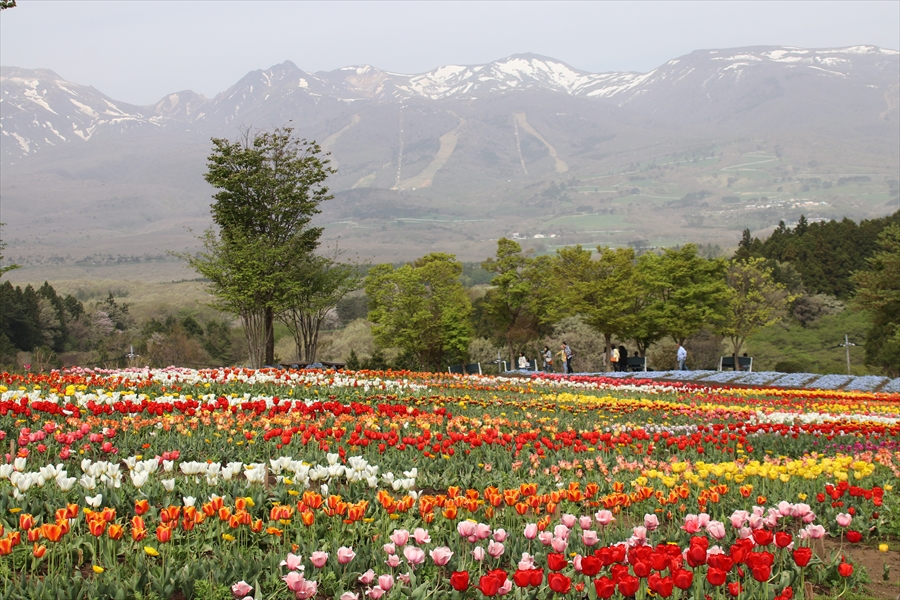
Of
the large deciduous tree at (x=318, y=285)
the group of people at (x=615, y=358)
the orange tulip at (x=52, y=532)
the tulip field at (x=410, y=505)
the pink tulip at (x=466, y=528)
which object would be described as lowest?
the group of people at (x=615, y=358)

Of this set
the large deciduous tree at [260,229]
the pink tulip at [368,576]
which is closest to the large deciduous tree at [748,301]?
the large deciduous tree at [260,229]

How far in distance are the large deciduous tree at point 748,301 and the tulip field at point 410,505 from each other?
53.1 meters

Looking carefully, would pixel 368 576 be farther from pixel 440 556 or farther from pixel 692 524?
pixel 692 524

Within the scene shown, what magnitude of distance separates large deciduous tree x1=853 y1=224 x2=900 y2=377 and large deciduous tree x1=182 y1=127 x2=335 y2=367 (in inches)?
1306

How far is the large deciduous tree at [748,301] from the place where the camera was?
63.9 metres

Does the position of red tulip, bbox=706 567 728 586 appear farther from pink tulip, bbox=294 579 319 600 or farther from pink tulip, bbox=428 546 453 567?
pink tulip, bbox=294 579 319 600

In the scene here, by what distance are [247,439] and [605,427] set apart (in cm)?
576

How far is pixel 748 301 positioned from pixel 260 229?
44.6m

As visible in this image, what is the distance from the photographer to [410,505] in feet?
19.5

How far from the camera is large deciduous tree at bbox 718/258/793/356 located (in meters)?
63.9

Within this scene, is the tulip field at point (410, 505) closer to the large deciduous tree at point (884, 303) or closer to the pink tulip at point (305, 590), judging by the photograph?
the pink tulip at point (305, 590)

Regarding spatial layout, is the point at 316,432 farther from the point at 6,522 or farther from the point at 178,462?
the point at 6,522

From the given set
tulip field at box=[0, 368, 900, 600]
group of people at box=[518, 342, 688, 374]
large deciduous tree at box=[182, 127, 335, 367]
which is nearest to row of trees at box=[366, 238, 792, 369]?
group of people at box=[518, 342, 688, 374]

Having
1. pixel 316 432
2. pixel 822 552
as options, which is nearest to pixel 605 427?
pixel 316 432
